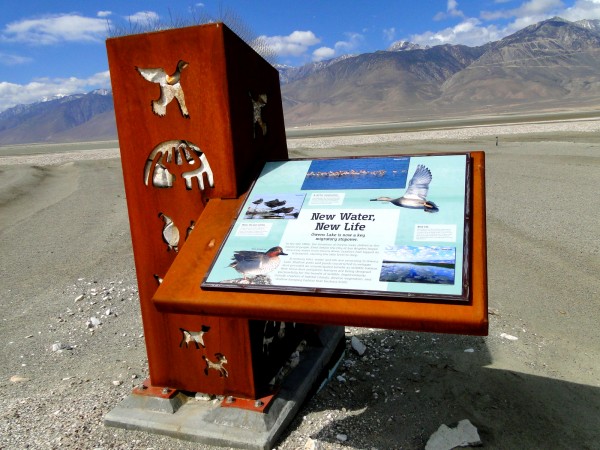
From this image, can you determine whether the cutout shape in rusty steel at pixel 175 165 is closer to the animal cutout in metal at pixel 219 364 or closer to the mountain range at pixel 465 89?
the animal cutout in metal at pixel 219 364

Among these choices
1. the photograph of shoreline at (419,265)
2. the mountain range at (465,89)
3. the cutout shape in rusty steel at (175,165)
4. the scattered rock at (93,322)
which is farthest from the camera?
the mountain range at (465,89)

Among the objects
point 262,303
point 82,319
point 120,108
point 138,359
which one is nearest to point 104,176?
point 82,319

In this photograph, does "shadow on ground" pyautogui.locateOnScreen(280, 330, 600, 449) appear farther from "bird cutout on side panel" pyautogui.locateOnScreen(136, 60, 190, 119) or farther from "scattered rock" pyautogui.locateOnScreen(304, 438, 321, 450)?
"bird cutout on side panel" pyautogui.locateOnScreen(136, 60, 190, 119)

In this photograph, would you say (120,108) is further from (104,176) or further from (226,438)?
(104,176)

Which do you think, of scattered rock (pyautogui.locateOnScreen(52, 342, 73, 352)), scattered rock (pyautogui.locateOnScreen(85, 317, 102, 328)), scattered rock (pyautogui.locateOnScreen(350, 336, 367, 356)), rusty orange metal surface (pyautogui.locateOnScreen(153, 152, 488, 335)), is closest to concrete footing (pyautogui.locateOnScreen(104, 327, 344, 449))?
scattered rock (pyautogui.locateOnScreen(350, 336, 367, 356))

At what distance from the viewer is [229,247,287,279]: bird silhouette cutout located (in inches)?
79.4

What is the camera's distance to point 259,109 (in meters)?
2.79

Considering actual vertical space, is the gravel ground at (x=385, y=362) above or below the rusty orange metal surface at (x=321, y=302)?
below

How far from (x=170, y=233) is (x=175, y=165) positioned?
365 mm

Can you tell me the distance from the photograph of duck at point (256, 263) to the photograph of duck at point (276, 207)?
0.21 meters

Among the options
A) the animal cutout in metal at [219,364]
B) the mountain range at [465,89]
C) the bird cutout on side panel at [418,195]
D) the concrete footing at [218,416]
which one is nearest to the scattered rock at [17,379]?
the concrete footing at [218,416]

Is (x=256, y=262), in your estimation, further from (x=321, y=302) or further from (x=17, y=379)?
(x=17, y=379)

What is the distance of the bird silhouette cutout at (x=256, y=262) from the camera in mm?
2018

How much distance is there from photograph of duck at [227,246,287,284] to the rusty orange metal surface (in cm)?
7
